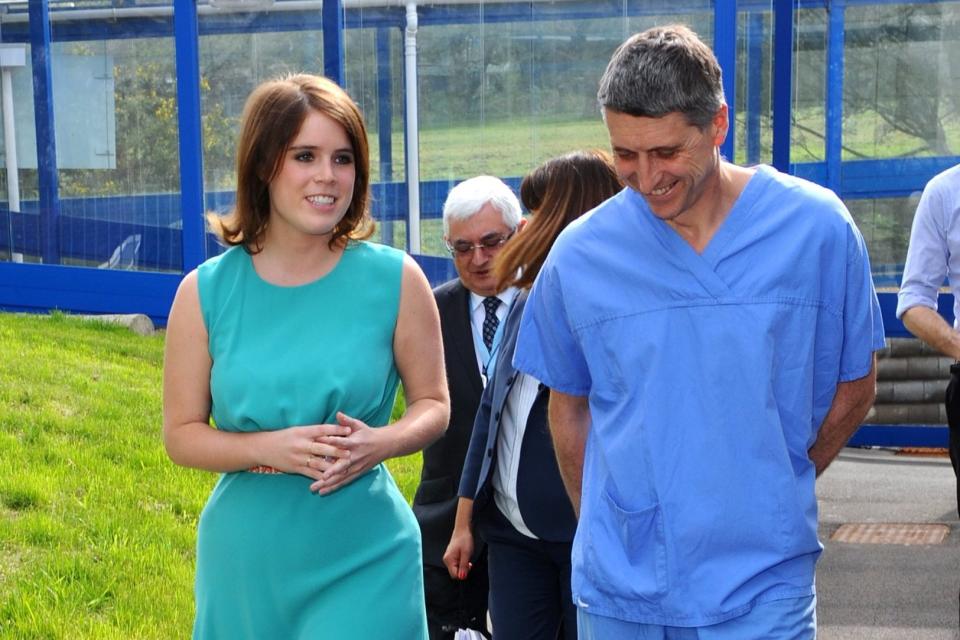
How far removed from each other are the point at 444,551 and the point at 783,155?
594cm

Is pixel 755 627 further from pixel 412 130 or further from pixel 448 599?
pixel 412 130

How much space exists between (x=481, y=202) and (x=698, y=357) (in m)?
1.61

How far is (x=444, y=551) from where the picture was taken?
177 inches

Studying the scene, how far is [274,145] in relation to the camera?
3457mm

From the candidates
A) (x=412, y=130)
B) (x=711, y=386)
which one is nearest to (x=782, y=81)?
(x=412, y=130)

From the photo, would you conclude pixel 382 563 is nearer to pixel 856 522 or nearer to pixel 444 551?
pixel 444 551

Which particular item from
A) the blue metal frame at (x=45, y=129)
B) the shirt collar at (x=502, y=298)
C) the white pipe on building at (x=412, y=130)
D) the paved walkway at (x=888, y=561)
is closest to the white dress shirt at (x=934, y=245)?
the paved walkway at (x=888, y=561)

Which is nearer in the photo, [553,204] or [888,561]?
[553,204]

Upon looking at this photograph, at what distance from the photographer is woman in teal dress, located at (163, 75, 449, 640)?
3.31 metres

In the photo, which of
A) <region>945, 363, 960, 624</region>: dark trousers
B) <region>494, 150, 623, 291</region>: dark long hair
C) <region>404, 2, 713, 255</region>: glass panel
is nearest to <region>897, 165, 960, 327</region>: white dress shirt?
<region>945, 363, 960, 624</region>: dark trousers

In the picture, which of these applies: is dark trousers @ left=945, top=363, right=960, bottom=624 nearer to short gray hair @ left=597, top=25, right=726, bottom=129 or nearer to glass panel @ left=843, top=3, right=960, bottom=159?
short gray hair @ left=597, top=25, right=726, bottom=129

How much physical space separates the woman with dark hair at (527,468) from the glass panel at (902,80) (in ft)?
20.2

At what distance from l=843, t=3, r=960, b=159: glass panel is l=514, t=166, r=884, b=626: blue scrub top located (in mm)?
7057

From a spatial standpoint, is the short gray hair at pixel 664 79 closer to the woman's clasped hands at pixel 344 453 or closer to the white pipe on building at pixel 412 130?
the woman's clasped hands at pixel 344 453
